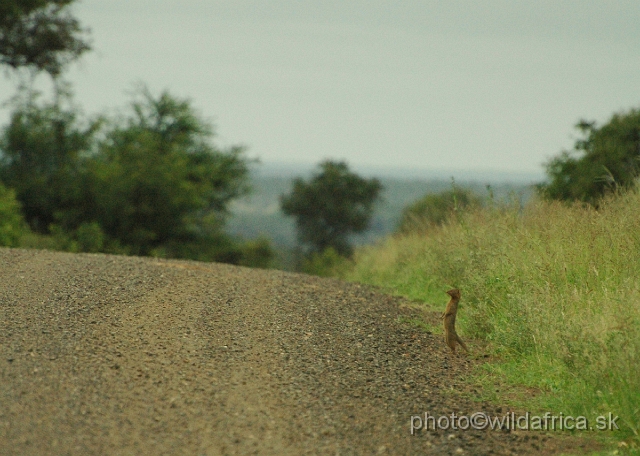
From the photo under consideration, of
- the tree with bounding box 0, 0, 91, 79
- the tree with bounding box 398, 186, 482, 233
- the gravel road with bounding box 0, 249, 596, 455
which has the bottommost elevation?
the gravel road with bounding box 0, 249, 596, 455

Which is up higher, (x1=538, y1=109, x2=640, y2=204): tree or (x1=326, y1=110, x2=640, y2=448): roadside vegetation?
(x1=538, y1=109, x2=640, y2=204): tree

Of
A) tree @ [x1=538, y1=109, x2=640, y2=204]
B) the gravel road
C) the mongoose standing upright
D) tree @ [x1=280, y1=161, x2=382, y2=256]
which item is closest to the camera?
the gravel road

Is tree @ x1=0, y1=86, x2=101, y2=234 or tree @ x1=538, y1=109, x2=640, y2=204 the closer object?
tree @ x1=538, y1=109, x2=640, y2=204

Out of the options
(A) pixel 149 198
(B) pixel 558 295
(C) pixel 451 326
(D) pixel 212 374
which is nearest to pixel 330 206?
(A) pixel 149 198

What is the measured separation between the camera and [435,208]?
29.7 meters

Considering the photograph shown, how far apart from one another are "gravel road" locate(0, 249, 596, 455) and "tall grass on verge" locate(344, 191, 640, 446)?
54cm

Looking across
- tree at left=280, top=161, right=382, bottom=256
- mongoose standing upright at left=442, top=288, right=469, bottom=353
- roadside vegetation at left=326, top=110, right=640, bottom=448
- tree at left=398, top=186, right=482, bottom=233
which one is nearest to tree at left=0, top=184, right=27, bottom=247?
tree at left=398, top=186, right=482, bottom=233

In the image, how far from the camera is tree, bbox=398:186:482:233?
40.0 feet

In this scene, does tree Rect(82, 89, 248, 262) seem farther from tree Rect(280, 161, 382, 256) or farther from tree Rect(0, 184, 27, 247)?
tree Rect(280, 161, 382, 256)

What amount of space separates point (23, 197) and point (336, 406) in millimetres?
31716

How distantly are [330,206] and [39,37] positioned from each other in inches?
1078

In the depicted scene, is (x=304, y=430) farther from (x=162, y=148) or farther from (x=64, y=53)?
(x=162, y=148)

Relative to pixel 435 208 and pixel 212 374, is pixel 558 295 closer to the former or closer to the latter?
pixel 212 374

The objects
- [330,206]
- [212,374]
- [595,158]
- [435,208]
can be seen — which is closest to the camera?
[212,374]
